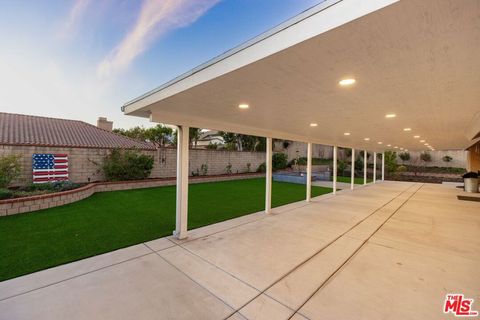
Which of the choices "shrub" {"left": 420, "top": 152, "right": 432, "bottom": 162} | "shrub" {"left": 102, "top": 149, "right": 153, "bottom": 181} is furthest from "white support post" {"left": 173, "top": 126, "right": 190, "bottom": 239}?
"shrub" {"left": 420, "top": 152, "right": 432, "bottom": 162}

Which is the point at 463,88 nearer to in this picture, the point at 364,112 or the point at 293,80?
the point at 364,112

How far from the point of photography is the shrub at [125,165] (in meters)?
9.48

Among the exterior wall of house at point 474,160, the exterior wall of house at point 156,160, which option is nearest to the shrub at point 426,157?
the exterior wall of house at point 474,160

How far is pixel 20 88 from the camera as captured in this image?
31.1 feet

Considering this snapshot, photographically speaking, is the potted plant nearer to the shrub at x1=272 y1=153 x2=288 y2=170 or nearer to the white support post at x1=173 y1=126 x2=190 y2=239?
the shrub at x1=272 y1=153 x2=288 y2=170

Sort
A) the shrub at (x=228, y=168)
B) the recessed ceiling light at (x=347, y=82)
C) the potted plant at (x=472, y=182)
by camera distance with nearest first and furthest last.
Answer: the recessed ceiling light at (x=347, y=82) → the potted plant at (x=472, y=182) → the shrub at (x=228, y=168)

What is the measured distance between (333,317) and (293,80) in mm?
2593

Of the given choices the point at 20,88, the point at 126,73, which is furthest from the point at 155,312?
the point at 20,88

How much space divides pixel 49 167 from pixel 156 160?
4.34 meters

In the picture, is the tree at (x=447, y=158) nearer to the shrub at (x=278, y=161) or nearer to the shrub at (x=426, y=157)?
the shrub at (x=426, y=157)

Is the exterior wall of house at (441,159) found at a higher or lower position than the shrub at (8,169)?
higher

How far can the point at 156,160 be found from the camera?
449 inches

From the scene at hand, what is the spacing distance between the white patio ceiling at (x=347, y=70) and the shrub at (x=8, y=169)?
5.84m

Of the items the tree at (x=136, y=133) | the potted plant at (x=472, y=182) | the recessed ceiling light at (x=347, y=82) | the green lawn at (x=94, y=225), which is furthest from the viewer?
the tree at (x=136, y=133)
